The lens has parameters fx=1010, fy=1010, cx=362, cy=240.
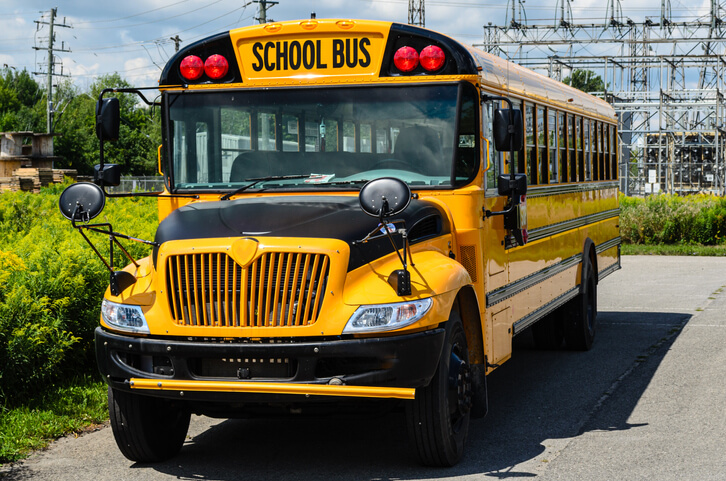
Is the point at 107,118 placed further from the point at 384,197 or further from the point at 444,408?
the point at 444,408

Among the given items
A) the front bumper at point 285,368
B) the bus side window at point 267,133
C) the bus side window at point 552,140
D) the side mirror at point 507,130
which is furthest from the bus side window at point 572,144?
the front bumper at point 285,368

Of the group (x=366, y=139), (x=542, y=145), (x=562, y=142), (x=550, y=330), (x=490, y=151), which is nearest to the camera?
(x=366, y=139)

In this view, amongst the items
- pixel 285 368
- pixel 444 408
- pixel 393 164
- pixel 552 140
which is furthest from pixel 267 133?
pixel 552 140

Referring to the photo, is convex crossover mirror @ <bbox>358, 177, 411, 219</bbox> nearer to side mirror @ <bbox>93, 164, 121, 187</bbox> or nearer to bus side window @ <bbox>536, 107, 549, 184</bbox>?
A: side mirror @ <bbox>93, 164, 121, 187</bbox>

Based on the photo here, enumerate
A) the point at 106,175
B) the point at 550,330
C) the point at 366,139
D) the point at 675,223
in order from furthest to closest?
1. the point at 675,223
2. the point at 550,330
3. the point at 106,175
4. the point at 366,139

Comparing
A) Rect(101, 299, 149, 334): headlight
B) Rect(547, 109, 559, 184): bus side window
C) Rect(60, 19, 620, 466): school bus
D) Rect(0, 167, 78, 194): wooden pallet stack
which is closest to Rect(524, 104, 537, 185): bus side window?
Rect(60, 19, 620, 466): school bus

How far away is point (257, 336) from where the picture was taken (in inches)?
193

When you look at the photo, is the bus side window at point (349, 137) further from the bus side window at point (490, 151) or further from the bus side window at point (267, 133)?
the bus side window at point (490, 151)

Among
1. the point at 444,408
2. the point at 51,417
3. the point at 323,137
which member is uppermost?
the point at 323,137

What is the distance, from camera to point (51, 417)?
21.6ft

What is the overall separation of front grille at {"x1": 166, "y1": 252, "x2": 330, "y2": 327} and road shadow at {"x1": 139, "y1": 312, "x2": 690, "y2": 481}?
2.55 ft

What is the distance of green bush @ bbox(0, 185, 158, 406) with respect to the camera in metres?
6.72

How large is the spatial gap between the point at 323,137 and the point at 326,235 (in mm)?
1154

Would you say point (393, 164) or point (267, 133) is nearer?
point (393, 164)
